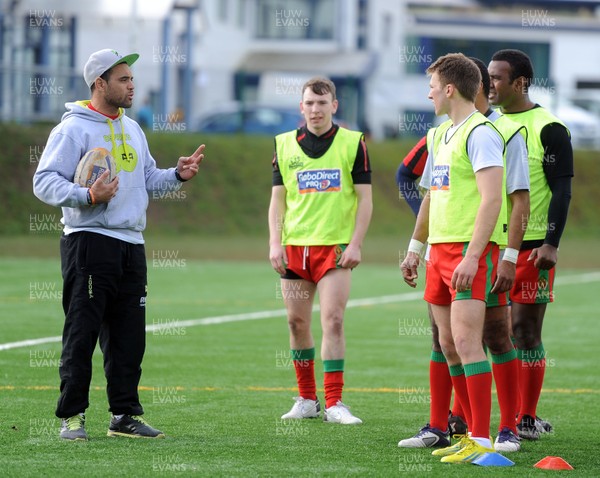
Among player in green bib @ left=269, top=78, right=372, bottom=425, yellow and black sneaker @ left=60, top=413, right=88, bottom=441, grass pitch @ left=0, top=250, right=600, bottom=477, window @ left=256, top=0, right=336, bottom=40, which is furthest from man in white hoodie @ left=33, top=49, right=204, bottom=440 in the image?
window @ left=256, top=0, right=336, bottom=40

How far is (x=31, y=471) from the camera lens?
658cm

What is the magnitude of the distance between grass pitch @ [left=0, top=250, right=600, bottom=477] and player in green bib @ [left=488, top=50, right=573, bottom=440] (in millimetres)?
415

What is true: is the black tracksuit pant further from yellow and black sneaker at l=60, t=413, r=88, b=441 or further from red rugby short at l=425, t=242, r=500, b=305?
red rugby short at l=425, t=242, r=500, b=305

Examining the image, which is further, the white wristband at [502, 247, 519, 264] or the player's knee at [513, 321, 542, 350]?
the player's knee at [513, 321, 542, 350]

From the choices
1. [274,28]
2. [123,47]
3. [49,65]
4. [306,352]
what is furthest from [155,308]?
[274,28]

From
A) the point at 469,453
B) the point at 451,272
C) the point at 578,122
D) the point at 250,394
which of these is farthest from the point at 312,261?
the point at 578,122

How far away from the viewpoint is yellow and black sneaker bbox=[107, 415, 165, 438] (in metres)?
7.76

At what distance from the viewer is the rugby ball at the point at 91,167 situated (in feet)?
25.0

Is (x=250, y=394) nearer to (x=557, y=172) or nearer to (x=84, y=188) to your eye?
(x=84, y=188)

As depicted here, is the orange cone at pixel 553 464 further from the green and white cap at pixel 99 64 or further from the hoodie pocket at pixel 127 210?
the green and white cap at pixel 99 64

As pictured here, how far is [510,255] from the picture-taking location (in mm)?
7480

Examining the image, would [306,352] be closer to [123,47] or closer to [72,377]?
[72,377]

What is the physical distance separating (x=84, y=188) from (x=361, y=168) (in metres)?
2.21

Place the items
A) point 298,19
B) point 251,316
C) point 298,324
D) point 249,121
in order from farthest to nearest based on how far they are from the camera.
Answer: point 298,19
point 249,121
point 251,316
point 298,324
